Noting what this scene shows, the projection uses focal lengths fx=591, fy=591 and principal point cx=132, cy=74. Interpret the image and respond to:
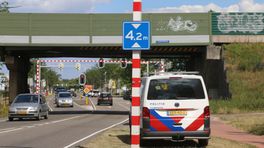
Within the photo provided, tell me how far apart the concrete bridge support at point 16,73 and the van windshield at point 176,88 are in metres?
34.5

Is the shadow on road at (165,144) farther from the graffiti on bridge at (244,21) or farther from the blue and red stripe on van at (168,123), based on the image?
the graffiti on bridge at (244,21)

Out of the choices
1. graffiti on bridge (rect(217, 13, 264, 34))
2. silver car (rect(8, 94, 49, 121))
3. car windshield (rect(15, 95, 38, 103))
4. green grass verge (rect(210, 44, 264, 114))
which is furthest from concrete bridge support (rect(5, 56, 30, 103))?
graffiti on bridge (rect(217, 13, 264, 34))

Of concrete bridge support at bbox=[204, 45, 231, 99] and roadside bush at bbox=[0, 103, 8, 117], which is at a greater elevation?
concrete bridge support at bbox=[204, 45, 231, 99]

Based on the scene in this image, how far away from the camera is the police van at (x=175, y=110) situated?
1623 cm

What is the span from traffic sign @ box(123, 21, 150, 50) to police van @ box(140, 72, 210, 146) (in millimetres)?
2919

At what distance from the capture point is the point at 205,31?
43562mm

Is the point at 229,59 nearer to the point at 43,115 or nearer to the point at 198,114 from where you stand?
the point at 43,115

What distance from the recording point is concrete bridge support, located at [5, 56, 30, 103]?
162 ft

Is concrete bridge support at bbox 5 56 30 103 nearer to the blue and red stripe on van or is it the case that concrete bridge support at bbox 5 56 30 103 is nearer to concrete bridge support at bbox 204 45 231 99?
concrete bridge support at bbox 204 45 231 99

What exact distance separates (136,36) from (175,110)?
337 cm

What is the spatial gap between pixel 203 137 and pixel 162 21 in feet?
92.0

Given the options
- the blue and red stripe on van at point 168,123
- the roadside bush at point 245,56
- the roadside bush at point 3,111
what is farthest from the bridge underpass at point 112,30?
the blue and red stripe on van at point 168,123

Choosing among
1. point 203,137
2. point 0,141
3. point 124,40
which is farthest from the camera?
point 0,141

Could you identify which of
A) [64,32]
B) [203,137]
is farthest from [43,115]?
[203,137]
